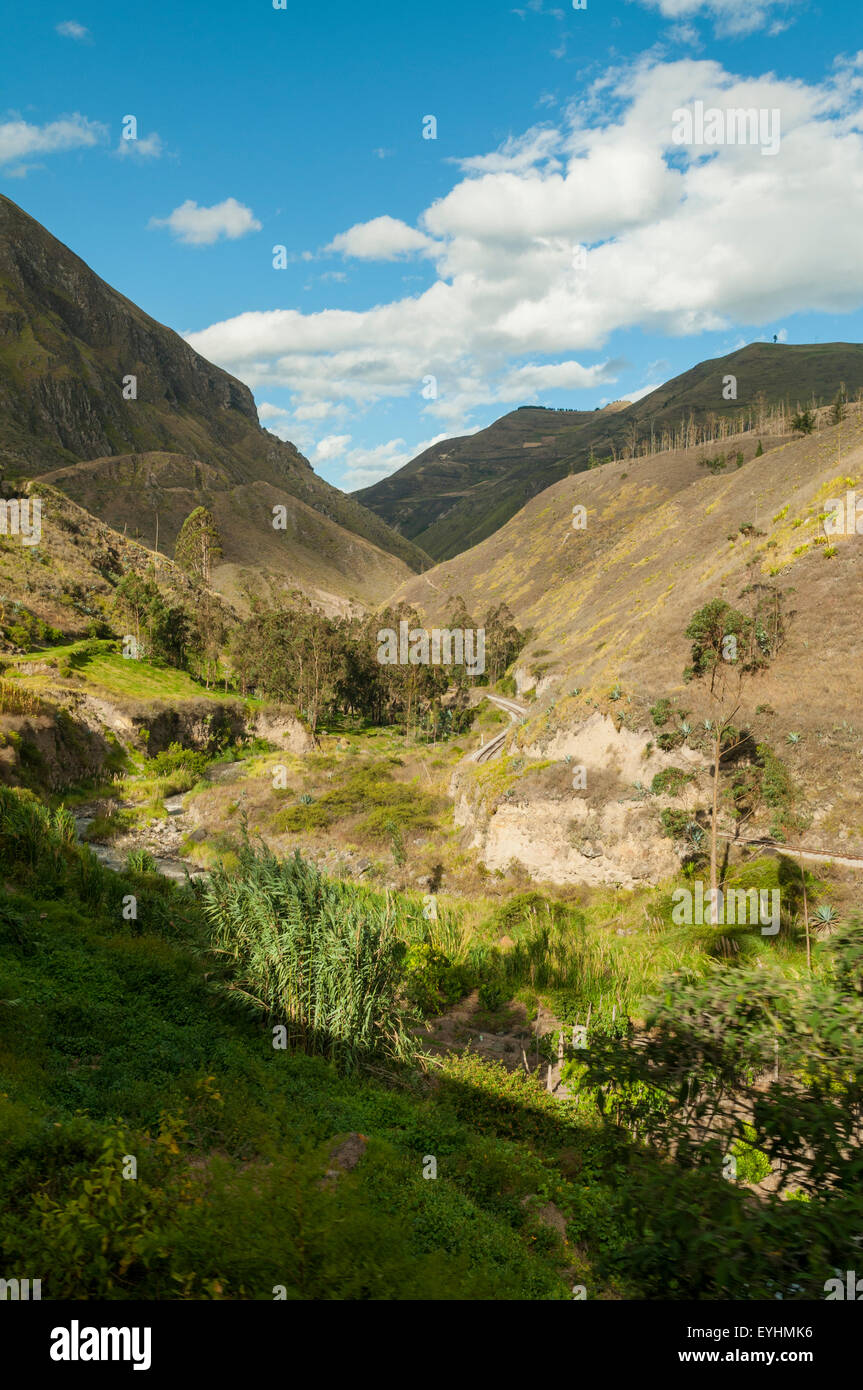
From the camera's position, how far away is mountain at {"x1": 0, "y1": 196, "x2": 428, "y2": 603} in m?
128

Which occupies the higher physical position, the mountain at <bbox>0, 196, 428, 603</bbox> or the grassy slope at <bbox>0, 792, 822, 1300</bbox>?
the mountain at <bbox>0, 196, 428, 603</bbox>

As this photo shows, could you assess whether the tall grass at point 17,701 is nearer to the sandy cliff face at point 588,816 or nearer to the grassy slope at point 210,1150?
the grassy slope at point 210,1150

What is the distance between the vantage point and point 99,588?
55625 millimetres

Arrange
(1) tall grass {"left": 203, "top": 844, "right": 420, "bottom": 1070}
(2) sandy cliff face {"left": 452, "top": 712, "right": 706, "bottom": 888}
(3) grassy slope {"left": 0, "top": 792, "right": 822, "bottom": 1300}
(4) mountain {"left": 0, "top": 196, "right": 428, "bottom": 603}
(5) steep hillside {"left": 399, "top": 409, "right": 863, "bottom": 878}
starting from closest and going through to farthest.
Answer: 1. (3) grassy slope {"left": 0, "top": 792, "right": 822, "bottom": 1300}
2. (1) tall grass {"left": 203, "top": 844, "right": 420, "bottom": 1070}
3. (5) steep hillside {"left": 399, "top": 409, "right": 863, "bottom": 878}
4. (2) sandy cliff face {"left": 452, "top": 712, "right": 706, "bottom": 888}
5. (4) mountain {"left": 0, "top": 196, "right": 428, "bottom": 603}

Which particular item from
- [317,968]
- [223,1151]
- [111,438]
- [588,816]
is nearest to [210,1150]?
[223,1151]

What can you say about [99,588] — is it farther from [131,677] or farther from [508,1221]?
[508,1221]

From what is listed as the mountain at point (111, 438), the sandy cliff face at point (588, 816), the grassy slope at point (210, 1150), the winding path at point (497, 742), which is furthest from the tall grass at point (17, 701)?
the mountain at point (111, 438)

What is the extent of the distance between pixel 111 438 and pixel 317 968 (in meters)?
185

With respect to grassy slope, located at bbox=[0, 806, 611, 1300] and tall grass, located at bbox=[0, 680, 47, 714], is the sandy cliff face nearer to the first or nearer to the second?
grassy slope, located at bbox=[0, 806, 611, 1300]

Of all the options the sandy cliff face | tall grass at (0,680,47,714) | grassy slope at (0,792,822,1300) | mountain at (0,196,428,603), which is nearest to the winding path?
the sandy cliff face

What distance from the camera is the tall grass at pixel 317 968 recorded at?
10.9m

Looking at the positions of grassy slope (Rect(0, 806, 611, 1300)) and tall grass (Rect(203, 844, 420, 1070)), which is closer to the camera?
grassy slope (Rect(0, 806, 611, 1300))

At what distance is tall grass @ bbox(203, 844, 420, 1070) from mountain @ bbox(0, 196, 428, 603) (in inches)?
4281

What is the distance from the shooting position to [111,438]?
163125 millimetres
